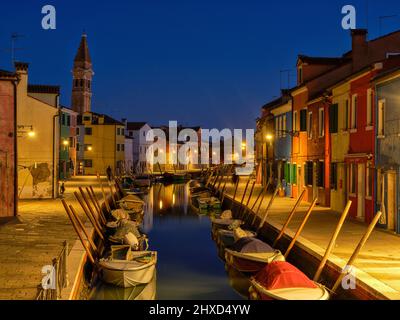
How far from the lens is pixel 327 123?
95.9 ft

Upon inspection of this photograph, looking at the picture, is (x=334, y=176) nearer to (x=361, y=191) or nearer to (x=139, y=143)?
(x=361, y=191)

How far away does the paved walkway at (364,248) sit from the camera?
13086 millimetres

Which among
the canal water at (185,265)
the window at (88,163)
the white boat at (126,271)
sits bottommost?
the canal water at (185,265)

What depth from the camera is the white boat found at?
1692 cm

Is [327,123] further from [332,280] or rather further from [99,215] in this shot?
[332,280]

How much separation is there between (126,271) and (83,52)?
100553 mm

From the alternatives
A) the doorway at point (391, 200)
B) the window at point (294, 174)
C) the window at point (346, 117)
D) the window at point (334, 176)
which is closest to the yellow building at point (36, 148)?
the window at point (294, 174)

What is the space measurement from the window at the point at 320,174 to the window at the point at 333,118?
261cm

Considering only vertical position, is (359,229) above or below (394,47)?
below

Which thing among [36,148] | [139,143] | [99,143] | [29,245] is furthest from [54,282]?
[139,143]

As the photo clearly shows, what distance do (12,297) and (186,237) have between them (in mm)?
18984

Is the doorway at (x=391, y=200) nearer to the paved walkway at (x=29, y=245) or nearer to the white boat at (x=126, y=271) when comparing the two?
the white boat at (x=126, y=271)

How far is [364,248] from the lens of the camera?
17.0m

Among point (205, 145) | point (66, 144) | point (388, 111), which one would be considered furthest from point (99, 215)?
point (205, 145)
